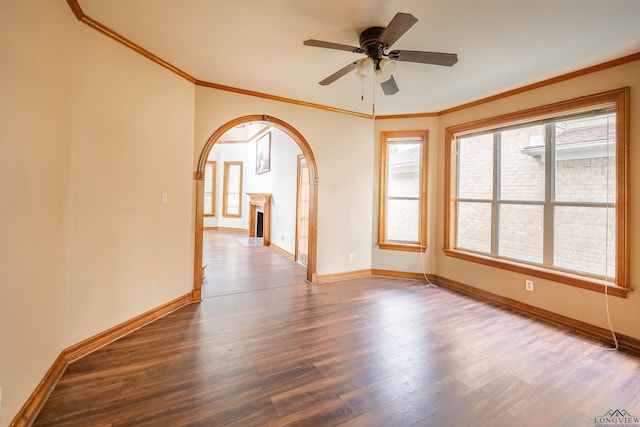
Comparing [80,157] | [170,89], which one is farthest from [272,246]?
[80,157]

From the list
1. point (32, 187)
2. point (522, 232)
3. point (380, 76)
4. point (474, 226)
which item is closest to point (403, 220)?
point (474, 226)

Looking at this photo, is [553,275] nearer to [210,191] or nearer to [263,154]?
[263,154]

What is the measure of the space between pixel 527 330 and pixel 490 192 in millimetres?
1772

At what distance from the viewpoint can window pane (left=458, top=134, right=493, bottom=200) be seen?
→ 3697 millimetres

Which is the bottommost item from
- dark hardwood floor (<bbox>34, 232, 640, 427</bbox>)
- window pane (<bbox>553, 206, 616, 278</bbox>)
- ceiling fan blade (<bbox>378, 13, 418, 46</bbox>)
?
dark hardwood floor (<bbox>34, 232, 640, 427</bbox>)

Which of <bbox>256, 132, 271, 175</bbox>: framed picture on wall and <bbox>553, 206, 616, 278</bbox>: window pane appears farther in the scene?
<bbox>256, 132, 271, 175</bbox>: framed picture on wall

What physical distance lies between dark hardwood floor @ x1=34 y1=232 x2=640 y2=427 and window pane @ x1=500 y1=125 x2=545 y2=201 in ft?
4.90

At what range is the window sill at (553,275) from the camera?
2.56 m

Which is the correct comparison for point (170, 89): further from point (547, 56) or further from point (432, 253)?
point (432, 253)

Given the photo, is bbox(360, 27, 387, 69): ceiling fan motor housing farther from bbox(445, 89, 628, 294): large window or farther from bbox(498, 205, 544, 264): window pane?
bbox(498, 205, 544, 264): window pane

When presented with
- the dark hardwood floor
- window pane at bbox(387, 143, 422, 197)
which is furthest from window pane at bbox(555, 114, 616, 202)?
window pane at bbox(387, 143, 422, 197)

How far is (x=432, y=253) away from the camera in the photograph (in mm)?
4367

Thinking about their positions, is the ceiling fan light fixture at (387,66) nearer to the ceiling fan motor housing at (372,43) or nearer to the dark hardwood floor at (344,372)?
the ceiling fan motor housing at (372,43)

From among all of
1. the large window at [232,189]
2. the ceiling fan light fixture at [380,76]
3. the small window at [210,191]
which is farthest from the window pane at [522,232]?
the small window at [210,191]
